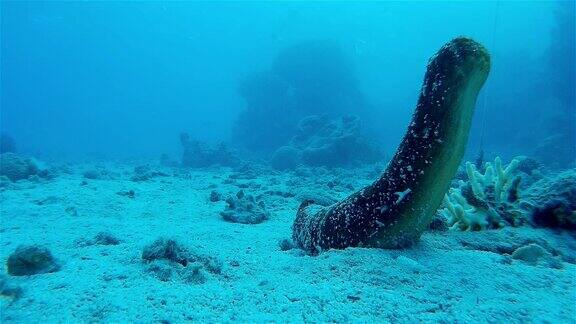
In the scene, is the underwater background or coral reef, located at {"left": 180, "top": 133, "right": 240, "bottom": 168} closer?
the underwater background

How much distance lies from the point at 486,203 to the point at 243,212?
12.7ft

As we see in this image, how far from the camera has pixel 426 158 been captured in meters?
2.55

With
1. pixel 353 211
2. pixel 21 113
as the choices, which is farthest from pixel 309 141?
pixel 21 113

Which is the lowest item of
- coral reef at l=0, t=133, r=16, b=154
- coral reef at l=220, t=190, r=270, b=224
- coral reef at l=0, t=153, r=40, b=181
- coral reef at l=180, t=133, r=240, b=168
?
coral reef at l=0, t=133, r=16, b=154

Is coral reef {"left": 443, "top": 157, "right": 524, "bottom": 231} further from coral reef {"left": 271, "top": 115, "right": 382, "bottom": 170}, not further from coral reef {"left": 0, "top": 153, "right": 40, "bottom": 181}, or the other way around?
coral reef {"left": 271, "top": 115, "right": 382, "bottom": 170}

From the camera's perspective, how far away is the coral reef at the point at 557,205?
3.30 m

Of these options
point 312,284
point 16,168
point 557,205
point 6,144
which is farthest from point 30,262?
point 6,144

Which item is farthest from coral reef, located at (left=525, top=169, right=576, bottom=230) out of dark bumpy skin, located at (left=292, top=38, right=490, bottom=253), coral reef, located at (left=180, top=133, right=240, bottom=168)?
coral reef, located at (left=180, top=133, right=240, bottom=168)

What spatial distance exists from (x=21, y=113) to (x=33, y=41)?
37561mm

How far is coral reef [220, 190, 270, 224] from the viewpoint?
5.88m

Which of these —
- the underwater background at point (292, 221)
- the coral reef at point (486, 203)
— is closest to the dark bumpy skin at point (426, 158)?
the underwater background at point (292, 221)

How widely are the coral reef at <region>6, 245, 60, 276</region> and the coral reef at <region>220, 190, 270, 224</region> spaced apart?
3.26 metres

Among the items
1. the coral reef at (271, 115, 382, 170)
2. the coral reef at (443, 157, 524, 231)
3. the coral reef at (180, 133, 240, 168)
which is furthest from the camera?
the coral reef at (180, 133, 240, 168)

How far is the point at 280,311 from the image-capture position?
199 cm
